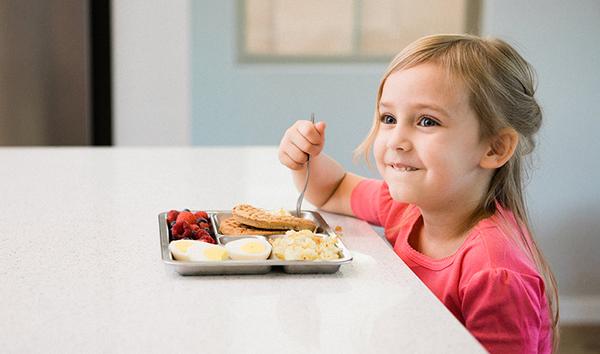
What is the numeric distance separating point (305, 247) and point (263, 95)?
115 inches

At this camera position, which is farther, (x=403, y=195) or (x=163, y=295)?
(x=403, y=195)

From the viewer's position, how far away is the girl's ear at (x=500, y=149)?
4.41 feet

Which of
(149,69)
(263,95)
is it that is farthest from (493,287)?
(263,95)

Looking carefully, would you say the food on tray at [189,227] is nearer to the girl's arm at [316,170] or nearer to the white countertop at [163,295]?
Answer: the white countertop at [163,295]

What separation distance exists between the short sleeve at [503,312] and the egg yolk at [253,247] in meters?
0.29

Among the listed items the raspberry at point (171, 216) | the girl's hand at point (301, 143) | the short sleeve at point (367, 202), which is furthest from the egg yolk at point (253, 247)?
the short sleeve at point (367, 202)

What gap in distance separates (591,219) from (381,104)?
2.89 m

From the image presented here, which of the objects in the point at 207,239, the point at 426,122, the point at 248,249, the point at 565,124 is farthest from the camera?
the point at 565,124

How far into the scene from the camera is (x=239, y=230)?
1248 millimetres

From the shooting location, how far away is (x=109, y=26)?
127 inches

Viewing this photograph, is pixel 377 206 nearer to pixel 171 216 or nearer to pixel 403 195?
pixel 403 195

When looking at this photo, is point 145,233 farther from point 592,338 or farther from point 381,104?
point 592,338

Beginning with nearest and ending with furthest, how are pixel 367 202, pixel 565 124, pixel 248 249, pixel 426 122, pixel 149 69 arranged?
1. pixel 248 249
2. pixel 426 122
3. pixel 367 202
4. pixel 149 69
5. pixel 565 124

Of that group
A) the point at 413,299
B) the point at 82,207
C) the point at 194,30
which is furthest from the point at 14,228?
the point at 194,30
